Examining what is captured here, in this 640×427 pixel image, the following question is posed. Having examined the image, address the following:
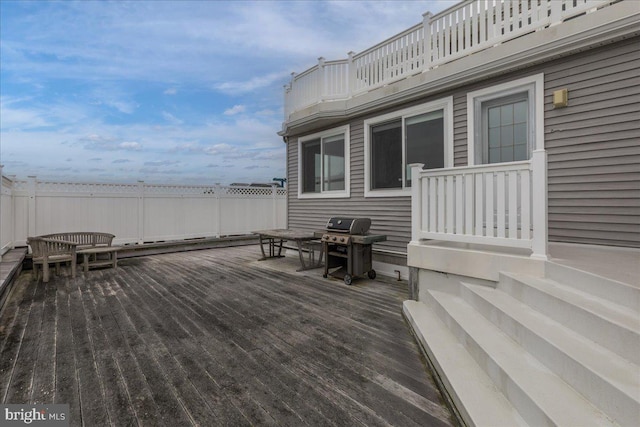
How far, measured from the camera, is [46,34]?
642 cm

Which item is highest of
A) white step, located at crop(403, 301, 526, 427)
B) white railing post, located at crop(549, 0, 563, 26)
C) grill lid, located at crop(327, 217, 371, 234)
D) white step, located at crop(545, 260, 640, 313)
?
white railing post, located at crop(549, 0, 563, 26)

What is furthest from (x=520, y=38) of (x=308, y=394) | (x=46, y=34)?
(x=46, y=34)

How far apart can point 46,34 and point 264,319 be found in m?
8.20

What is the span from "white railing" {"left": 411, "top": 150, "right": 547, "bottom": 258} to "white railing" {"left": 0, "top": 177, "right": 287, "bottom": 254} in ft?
23.6

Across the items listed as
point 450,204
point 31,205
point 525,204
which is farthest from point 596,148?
point 31,205

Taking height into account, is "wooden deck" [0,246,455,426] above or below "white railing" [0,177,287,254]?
below

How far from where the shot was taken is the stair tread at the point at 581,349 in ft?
4.31

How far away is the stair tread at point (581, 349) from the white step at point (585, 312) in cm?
4

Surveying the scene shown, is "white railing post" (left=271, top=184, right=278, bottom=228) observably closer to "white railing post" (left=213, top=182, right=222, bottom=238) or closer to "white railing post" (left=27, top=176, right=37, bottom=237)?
"white railing post" (left=213, top=182, right=222, bottom=238)

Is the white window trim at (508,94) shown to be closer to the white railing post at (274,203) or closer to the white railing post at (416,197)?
the white railing post at (416,197)

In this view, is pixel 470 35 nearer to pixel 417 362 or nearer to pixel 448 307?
pixel 448 307

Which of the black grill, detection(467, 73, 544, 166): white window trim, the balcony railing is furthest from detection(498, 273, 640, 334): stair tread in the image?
the balcony railing

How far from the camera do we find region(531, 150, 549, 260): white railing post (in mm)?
2576

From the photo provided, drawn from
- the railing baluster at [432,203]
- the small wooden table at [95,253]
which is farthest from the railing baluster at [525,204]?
the small wooden table at [95,253]
